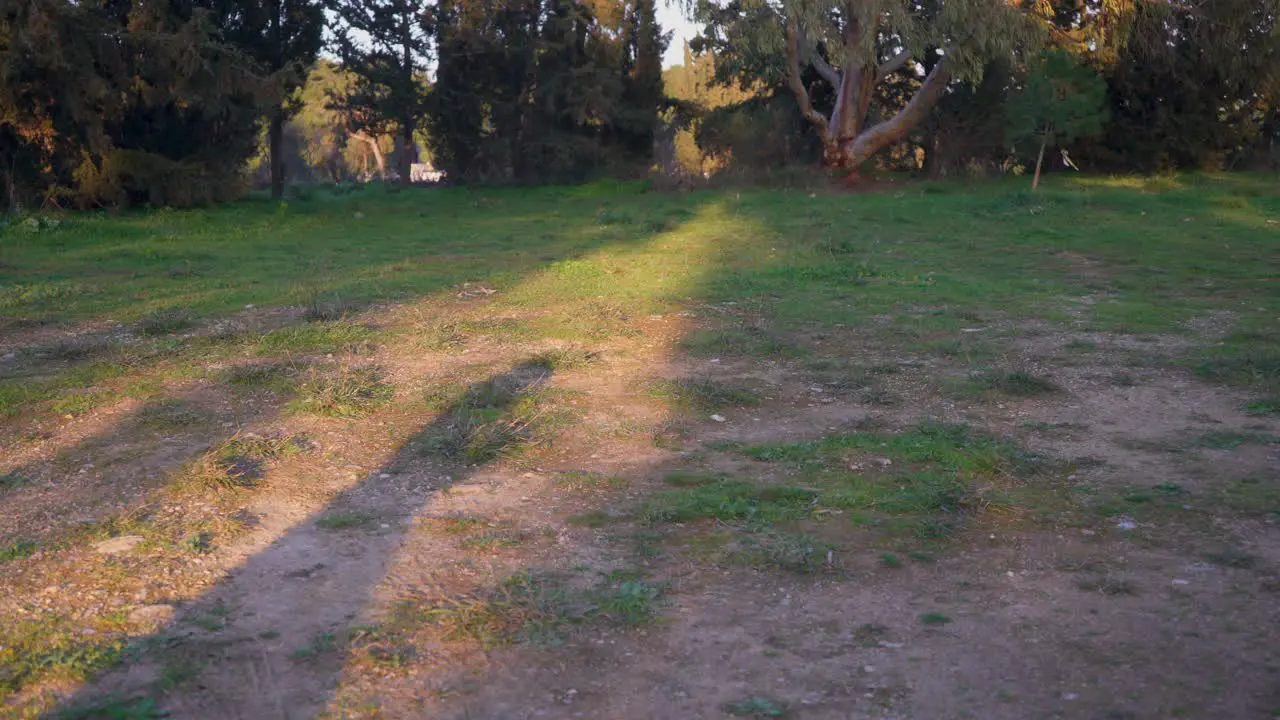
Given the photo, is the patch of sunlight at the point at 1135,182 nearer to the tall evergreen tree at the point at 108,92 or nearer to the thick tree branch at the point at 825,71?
the thick tree branch at the point at 825,71

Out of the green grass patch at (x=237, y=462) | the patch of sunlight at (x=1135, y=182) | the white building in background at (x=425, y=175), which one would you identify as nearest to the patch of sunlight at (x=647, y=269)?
the green grass patch at (x=237, y=462)

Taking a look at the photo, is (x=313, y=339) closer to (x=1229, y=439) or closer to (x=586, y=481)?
(x=586, y=481)

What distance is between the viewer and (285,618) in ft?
12.8

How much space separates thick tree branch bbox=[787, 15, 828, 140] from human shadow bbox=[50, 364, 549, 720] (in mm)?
20272

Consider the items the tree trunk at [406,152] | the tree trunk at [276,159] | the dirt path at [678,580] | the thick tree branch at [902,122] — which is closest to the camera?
the dirt path at [678,580]

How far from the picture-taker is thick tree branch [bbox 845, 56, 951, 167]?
80.8 feet

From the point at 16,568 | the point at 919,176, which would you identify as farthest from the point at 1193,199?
the point at 16,568

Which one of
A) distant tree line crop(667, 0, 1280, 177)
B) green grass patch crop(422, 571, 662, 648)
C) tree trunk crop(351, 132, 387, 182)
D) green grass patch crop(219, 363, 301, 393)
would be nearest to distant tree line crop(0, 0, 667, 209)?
distant tree line crop(667, 0, 1280, 177)

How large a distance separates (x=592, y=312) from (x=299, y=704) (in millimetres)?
6813

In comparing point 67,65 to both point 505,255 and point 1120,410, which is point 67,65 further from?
point 1120,410

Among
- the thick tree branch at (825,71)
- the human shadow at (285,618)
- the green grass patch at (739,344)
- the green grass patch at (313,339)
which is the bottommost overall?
the human shadow at (285,618)

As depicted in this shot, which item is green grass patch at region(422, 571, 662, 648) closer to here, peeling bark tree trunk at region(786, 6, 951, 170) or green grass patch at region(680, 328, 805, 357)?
green grass patch at region(680, 328, 805, 357)

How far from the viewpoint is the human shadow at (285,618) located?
3363 mm

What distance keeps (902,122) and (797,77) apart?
262cm
